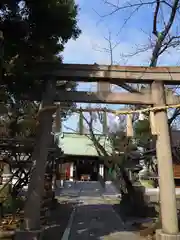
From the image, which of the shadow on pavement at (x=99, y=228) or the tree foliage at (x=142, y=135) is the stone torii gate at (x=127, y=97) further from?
the tree foliage at (x=142, y=135)

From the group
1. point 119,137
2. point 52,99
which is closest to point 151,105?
point 52,99

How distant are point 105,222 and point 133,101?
21.7 feet

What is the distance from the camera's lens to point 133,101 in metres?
9.25

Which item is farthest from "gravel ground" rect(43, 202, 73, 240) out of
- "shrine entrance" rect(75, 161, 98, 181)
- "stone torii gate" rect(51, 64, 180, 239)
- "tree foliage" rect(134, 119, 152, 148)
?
"shrine entrance" rect(75, 161, 98, 181)

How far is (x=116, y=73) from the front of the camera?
916 centimetres

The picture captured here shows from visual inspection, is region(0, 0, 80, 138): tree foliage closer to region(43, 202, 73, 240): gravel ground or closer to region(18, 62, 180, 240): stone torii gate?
region(18, 62, 180, 240): stone torii gate

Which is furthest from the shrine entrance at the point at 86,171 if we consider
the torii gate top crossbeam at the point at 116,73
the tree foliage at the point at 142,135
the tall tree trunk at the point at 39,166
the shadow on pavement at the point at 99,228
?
the tall tree trunk at the point at 39,166

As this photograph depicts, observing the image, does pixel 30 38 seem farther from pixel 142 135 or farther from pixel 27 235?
pixel 142 135

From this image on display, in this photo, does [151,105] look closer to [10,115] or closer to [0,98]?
[0,98]

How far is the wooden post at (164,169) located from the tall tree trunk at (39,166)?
3088 mm

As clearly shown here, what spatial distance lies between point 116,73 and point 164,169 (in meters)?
3.06

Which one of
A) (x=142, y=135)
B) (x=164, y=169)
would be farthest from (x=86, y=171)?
(x=164, y=169)

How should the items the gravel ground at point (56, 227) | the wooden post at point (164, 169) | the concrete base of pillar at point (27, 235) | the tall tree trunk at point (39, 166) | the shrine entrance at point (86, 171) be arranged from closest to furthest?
the concrete base of pillar at point (27, 235) < the tall tree trunk at point (39, 166) < the wooden post at point (164, 169) < the gravel ground at point (56, 227) < the shrine entrance at point (86, 171)

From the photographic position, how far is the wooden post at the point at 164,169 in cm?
841
